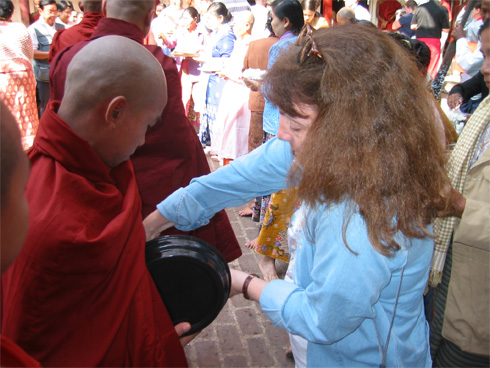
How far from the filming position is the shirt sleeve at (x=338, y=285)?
116cm

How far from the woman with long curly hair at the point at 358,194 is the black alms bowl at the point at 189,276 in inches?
7.4

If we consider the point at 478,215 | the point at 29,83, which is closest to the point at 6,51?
the point at 29,83

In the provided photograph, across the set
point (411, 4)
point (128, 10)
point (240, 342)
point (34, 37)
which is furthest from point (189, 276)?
point (411, 4)

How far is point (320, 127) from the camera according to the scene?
1.25 m

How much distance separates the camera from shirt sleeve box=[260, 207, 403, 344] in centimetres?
116

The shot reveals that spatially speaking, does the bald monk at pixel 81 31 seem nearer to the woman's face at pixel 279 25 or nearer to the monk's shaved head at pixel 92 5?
the monk's shaved head at pixel 92 5

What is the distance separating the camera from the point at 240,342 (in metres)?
3.05

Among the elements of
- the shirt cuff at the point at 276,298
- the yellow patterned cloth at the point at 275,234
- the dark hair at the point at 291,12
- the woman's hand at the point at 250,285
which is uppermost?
the dark hair at the point at 291,12

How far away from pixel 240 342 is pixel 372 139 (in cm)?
223

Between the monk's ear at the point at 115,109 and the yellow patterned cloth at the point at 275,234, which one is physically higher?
the monk's ear at the point at 115,109

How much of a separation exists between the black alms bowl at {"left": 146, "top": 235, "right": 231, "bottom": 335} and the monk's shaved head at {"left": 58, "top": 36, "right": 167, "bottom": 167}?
32cm

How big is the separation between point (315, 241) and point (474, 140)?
3.72 ft

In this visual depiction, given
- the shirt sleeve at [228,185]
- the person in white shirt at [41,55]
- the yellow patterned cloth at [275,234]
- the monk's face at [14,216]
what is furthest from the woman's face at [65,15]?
the monk's face at [14,216]

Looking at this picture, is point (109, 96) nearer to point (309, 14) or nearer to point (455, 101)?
point (455, 101)
